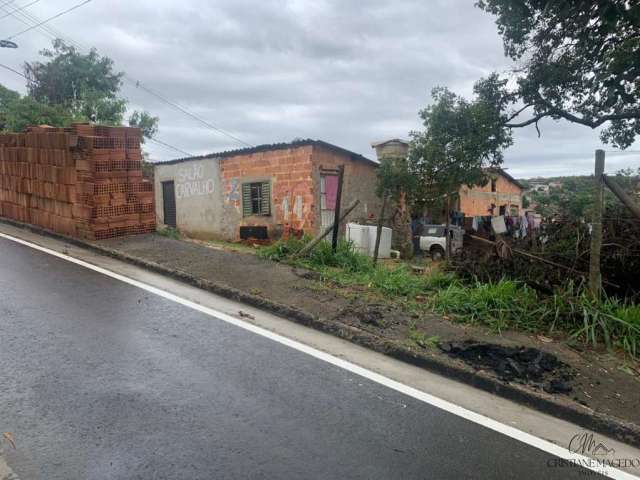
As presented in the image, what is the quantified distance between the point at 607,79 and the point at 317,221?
8853 millimetres

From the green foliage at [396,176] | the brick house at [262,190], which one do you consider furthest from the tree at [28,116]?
the green foliage at [396,176]

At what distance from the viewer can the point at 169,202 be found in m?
20.4

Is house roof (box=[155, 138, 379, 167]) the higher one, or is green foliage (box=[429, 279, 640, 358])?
house roof (box=[155, 138, 379, 167])

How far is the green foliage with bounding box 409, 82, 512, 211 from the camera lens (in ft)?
43.0

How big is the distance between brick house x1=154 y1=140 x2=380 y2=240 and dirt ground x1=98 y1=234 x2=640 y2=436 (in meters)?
8.17

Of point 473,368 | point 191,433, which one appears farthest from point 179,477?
point 473,368

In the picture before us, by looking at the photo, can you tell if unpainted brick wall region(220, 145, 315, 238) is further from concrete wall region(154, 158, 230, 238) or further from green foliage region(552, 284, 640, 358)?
green foliage region(552, 284, 640, 358)

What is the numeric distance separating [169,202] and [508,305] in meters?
17.4

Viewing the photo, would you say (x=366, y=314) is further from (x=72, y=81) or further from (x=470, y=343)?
(x=72, y=81)

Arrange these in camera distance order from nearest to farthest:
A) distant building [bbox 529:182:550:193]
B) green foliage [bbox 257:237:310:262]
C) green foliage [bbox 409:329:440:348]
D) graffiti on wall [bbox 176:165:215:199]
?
green foliage [bbox 409:329:440:348] < green foliage [bbox 257:237:310:262] < graffiti on wall [bbox 176:165:215:199] < distant building [bbox 529:182:550:193]

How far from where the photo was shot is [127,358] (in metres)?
4.06

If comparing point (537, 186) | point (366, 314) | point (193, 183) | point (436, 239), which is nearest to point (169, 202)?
point (193, 183)

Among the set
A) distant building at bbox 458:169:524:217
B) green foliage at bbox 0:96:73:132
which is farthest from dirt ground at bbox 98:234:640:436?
distant building at bbox 458:169:524:217

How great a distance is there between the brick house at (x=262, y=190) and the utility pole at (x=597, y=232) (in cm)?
1040
